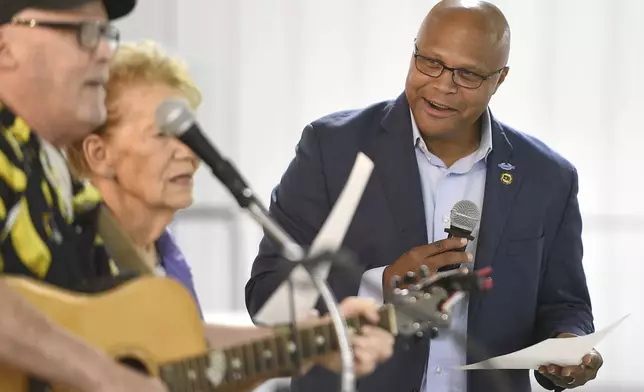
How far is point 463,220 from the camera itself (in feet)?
7.91

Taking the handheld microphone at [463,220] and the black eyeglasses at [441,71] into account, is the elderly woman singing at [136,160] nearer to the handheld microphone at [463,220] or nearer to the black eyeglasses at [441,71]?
the handheld microphone at [463,220]

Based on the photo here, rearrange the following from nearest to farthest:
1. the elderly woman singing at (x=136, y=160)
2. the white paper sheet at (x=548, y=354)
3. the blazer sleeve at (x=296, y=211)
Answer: the elderly woman singing at (x=136, y=160)
the white paper sheet at (x=548, y=354)
the blazer sleeve at (x=296, y=211)

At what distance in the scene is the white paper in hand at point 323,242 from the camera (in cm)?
171

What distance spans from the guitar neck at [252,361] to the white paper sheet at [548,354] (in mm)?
636

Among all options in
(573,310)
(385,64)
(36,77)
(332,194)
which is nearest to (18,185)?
(36,77)

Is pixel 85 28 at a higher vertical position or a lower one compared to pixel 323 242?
higher

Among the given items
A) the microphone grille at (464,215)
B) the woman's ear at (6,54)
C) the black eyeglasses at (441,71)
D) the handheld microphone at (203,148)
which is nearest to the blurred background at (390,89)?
the black eyeglasses at (441,71)

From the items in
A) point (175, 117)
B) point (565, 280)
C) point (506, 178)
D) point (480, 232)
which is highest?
point (175, 117)

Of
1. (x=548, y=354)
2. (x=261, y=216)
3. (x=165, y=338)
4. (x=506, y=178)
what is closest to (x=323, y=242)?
(x=261, y=216)

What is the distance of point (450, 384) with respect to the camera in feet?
8.63

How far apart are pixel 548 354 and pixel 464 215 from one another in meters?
0.36

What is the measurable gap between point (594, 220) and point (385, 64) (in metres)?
1.18

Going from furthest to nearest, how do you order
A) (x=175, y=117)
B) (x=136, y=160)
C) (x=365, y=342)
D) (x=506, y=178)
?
(x=506, y=178), (x=136, y=160), (x=365, y=342), (x=175, y=117)

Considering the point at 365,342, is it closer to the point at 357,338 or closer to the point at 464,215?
the point at 357,338
